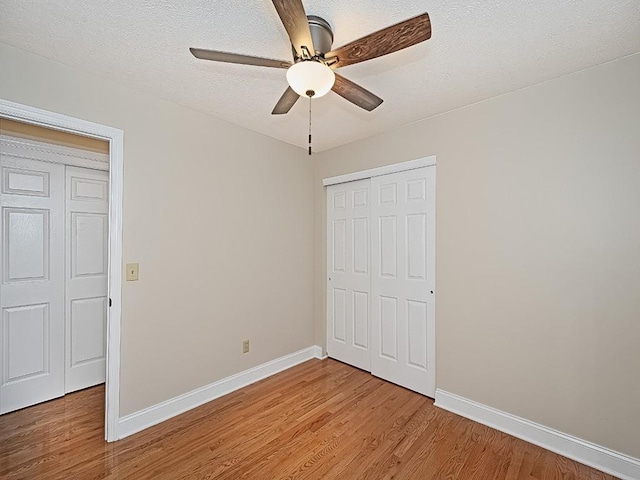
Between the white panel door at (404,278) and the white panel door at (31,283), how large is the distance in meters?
2.95

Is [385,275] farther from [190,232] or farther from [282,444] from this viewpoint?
[190,232]

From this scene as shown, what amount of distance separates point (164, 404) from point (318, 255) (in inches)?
80.7

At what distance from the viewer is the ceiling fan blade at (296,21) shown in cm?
112

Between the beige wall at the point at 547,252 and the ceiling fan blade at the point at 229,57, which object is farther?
the beige wall at the point at 547,252

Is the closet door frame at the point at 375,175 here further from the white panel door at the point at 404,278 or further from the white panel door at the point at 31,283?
the white panel door at the point at 31,283

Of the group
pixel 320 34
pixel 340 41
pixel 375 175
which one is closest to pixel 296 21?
pixel 320 34

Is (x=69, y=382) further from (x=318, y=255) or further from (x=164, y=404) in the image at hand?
(x=318, y=255)

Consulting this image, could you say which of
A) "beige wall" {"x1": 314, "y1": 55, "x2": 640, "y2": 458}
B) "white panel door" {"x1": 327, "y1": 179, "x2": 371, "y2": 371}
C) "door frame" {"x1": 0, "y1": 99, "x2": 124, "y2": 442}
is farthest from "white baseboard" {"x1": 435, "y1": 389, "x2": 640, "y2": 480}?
"door frame" {"x1": 0, "y1": 99, "x2": 124, "y2": 442}

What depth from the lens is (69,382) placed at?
274 cm

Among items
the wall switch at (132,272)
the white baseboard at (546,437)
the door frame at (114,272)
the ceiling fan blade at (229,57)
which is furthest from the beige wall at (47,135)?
the white baseboard at (546,437)

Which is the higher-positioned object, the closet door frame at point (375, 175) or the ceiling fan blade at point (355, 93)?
the ceiling fan blade at point (355, 93)

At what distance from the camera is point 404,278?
2838mm

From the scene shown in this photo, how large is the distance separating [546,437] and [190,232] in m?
2.98

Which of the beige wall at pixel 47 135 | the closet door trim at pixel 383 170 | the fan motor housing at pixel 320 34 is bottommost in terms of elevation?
the closet door trim at pixel 383 170
